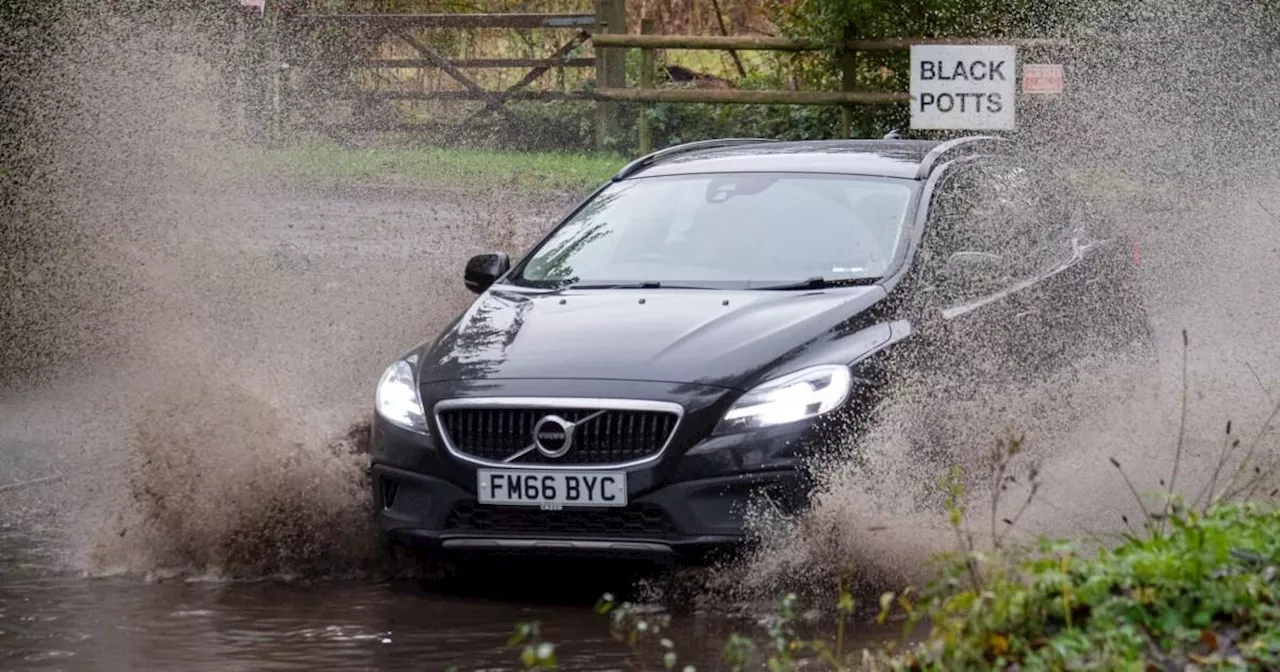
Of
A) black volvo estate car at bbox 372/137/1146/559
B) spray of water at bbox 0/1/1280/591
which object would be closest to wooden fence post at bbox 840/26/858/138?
spray of water at bbox 0/1/1280/591

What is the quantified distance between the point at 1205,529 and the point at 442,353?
3.24m

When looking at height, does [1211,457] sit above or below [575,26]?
below

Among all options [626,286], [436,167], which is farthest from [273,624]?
[436,167]

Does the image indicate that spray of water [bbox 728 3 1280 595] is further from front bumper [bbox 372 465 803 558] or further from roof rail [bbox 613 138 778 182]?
roof rail [bbox 613 138 778 182]

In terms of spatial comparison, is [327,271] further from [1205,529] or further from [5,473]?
[1205,529]

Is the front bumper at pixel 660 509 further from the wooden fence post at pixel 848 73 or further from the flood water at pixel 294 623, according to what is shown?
the wooden fence post at pixel 848 73

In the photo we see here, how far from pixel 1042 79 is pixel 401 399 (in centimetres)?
1043

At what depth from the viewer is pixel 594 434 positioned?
7.02m

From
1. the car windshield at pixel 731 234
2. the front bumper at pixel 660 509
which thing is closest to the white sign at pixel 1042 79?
the car windshield at pixel 731 234

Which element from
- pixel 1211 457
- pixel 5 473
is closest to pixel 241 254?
pixel 5 473

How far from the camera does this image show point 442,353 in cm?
766

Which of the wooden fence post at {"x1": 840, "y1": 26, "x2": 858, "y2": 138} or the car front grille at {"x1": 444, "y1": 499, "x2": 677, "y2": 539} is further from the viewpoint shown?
the wooden fence post at {"x1": 840, "y1": 26, "x2": 858, "y2": 138}

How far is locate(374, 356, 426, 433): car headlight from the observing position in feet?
24.3

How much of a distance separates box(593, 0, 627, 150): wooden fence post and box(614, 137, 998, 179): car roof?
1582cm
